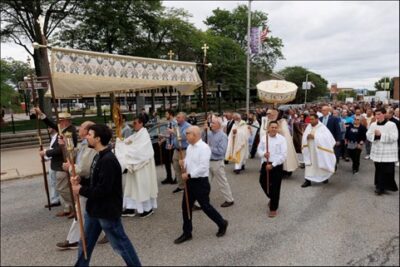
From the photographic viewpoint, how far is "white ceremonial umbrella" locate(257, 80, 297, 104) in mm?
9894

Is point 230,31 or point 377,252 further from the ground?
point 230,31

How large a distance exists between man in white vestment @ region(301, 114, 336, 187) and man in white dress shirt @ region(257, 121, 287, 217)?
2299 mm

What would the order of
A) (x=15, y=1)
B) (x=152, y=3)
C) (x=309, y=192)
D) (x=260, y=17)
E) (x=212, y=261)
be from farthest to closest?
(x=260, y=17), (x=152, y=3), (x=15, y=1), (x=309, y=192), (x=212, y=261)

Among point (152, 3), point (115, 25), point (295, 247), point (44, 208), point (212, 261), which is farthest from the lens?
point (152, 3)

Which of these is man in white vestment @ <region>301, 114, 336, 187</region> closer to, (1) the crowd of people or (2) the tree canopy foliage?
(1) the crowd of people

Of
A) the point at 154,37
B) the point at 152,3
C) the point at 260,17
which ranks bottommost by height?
the point at 154,37

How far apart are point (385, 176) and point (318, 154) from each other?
4.85 feet

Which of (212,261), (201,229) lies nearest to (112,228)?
(212,261)

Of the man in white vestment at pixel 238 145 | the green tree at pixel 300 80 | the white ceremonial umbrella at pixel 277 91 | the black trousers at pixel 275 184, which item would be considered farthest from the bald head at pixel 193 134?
the green tree at pixel 300 80

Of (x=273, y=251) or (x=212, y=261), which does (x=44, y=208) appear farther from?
(x=273, y=251)

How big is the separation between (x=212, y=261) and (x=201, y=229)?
1.02m

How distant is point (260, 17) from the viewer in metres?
50.2

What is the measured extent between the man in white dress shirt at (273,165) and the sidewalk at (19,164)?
24.8 ft

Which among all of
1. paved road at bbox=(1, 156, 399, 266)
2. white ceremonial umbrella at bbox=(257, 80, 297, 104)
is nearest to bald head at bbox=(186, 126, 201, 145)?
paved road at bbox=(1, 156, 399, 266)
